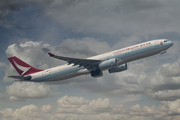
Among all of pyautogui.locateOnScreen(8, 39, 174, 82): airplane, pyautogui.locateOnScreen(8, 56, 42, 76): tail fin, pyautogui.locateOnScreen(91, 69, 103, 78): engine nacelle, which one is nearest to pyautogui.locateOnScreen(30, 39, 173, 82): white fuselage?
pyautogui.locateOnScreen(8, 39, 174, 82): airplane

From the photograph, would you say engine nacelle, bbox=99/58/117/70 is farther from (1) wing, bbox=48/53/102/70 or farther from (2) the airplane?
(1) wing, bbox=48/53/102/70

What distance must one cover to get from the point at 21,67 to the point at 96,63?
2454 cm

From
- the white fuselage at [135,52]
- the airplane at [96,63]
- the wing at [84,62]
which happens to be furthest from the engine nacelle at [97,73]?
the wing at [84,62]

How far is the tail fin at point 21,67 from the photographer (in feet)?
183

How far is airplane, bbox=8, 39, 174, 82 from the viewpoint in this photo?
152 ft

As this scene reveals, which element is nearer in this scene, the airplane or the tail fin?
the airplane

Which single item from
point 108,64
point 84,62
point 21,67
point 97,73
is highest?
point 21,67

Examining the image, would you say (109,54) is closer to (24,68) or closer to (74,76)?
(74,76)

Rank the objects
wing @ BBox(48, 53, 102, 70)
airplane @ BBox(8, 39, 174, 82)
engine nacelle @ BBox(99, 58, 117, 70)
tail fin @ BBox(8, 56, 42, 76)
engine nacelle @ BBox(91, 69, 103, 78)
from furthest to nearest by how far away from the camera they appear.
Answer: tail fin @ BBox(8, 56, 42, 76) → engine nacelle @ BBox(91, 69, 103, 78) → airplane @ BBox(8, 39, 174, 82) → engine nacelle @ BBox(99, 58, 117, 70) → wing @ BBox(48, 53, 102, 70)

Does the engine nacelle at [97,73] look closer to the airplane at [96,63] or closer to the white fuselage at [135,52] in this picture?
the airplane at [96,63]

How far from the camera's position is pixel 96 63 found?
47969 mm

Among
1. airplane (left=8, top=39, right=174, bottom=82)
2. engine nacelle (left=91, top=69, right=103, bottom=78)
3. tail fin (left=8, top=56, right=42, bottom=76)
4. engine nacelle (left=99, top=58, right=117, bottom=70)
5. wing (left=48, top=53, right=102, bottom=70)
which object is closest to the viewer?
wing (left=48, top=53, right=102, bottom=70)

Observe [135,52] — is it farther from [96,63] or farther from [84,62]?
[84,62]

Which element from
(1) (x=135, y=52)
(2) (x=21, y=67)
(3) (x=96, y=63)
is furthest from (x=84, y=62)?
(2) (x=21, y=67)
